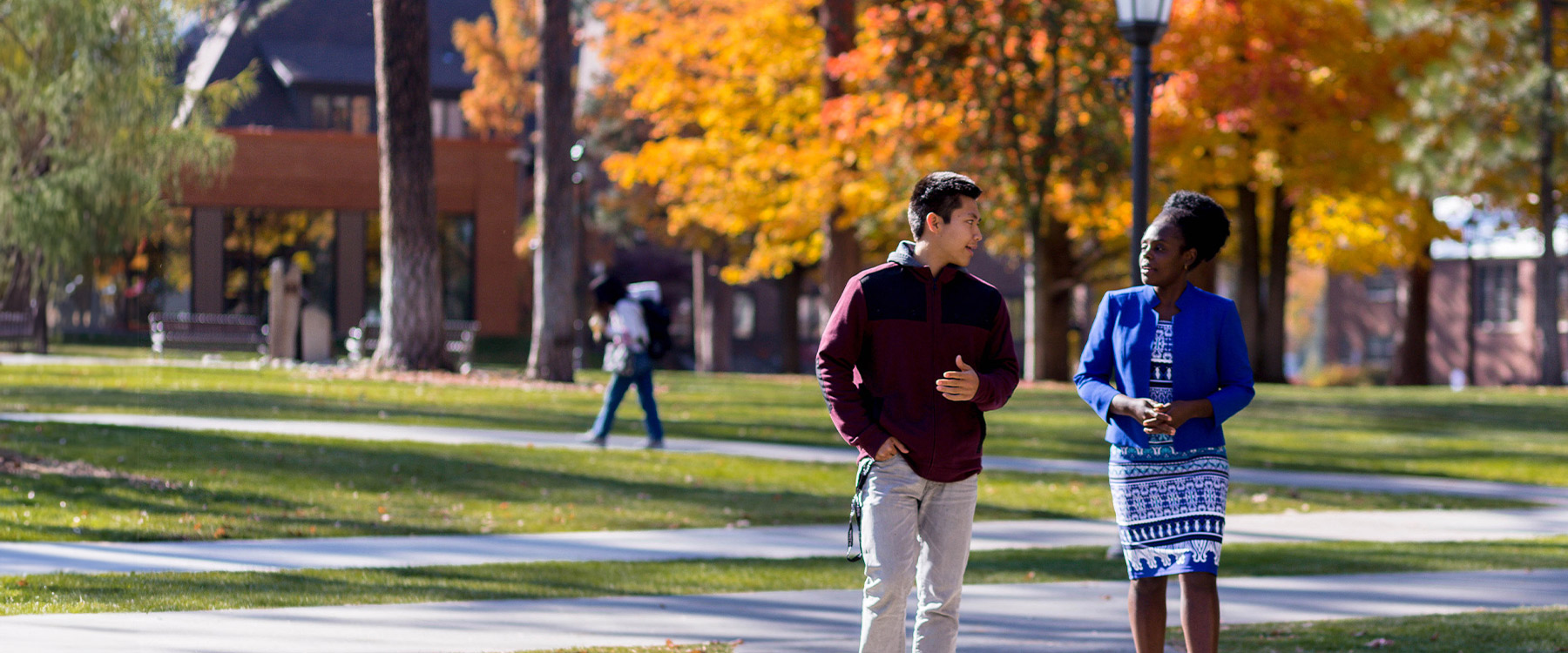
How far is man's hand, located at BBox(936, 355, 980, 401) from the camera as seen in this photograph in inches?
184

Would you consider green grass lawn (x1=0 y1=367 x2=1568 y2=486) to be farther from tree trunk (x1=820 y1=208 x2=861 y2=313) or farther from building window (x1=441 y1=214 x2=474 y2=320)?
building window (x1=441 y1=214 x2=474 y2=320)

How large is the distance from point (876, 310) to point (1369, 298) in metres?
61.6

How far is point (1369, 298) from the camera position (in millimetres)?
61969

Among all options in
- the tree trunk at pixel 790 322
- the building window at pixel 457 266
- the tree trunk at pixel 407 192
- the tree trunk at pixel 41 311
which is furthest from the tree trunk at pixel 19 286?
the tree trunk at pixel 790 322

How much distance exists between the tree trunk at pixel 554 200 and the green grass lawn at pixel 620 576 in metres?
13.8

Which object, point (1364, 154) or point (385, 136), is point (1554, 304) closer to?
point (1364, 154)

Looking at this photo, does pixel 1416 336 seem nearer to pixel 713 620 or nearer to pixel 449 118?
pixel 449 118

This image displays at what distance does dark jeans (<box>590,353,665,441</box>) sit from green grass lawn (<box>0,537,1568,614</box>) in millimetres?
4830

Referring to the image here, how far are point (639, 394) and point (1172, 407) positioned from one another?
9.39 metres

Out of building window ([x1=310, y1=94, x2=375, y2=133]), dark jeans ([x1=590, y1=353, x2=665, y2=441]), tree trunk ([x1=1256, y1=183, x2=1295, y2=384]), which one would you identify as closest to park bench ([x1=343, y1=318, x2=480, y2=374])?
dark jeans ([x1=590, y1=353, x2=665, y2=441])

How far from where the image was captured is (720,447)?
49.5ft

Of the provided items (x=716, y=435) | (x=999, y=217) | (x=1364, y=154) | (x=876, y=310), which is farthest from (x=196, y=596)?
(x=1364, y=154)

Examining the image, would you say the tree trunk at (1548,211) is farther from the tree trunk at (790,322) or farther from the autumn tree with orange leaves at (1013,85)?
the tree trunk at (790,322)

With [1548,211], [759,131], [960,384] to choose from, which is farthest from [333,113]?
[960,384]
